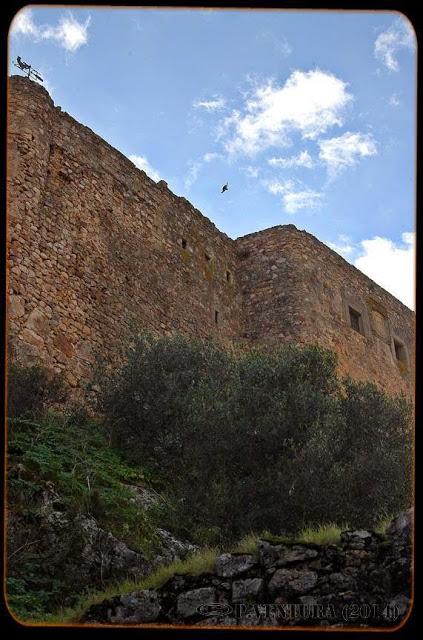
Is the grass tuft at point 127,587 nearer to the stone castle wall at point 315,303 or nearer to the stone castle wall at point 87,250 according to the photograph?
the stone castle wall at point 87,250

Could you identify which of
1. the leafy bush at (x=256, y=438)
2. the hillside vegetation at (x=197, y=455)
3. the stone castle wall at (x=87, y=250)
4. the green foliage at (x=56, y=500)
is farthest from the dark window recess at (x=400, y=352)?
the green foliage at (x=56, y=500)

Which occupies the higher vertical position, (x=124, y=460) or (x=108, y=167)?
(x=108, y=167)

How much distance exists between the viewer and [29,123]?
1133cm

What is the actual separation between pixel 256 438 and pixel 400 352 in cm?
1271

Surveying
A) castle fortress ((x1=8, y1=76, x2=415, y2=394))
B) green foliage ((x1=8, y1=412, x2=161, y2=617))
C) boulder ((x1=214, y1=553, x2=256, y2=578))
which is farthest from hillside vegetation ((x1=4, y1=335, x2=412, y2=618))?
castle fortress ((x1=8, y1=76, x2=415, y2=394))

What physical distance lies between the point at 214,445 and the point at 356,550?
313 centimetres

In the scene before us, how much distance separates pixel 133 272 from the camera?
12656 mm

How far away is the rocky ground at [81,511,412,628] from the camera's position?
4.40 metres

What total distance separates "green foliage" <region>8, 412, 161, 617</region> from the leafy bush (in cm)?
55

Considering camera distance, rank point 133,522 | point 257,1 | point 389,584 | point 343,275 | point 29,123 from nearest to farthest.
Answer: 1. point 257,1
2. point 389,584
3. point 133,522
4. point 29,123
5. point 343,275

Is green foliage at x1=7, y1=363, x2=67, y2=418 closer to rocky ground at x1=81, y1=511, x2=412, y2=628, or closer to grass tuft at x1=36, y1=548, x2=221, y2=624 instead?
grass tuft at x1=36, y1=548, x2=221, y2=624

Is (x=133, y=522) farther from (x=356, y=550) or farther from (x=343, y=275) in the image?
(x=343, y=275)

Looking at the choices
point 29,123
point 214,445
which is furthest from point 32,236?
point 214,445

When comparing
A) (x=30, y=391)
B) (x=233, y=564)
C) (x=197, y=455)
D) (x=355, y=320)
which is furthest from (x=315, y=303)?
(x=233, y=564)
